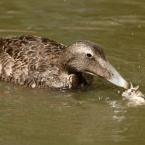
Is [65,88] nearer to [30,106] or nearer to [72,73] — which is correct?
[72,73]

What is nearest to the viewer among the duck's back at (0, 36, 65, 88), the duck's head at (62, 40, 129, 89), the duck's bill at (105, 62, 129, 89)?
the duck's bill at (105, 62, 129, 89)

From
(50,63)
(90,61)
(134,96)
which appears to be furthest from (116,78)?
(50,63)

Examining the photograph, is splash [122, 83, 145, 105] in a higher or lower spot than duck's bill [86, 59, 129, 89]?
lower

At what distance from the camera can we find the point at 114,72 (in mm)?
9562

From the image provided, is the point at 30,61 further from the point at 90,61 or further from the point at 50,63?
the point at 90,61

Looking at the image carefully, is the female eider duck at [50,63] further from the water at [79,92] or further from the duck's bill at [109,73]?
the water at [79,92]

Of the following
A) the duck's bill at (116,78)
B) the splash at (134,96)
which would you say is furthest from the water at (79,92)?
the duck's bill at (116,78)

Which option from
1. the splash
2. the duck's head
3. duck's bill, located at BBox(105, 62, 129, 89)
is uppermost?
the duck's head

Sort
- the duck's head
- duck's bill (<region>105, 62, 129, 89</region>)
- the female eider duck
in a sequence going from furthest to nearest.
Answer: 1. the female eider duck
2. the duck's head
3. duck's bill (<region>105, 62, 129, 89</region>)

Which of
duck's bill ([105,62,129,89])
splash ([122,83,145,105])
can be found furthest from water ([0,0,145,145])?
duck's bill ([105,62,129,89])

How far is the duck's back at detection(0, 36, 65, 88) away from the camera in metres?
10.2

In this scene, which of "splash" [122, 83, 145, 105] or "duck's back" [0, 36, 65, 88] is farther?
"duck's back" [0, 36, 65, 88]

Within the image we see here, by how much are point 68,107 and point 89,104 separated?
339 mm

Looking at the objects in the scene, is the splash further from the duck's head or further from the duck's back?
the duck's back
